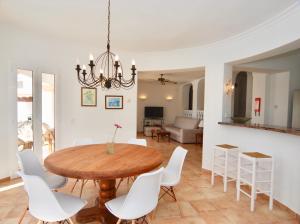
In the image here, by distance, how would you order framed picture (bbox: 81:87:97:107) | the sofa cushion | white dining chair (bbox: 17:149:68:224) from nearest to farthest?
white dining chair (bbox: 17:149:68:224), framed picture (bbox: 81:87:97:107), the sofa cushion

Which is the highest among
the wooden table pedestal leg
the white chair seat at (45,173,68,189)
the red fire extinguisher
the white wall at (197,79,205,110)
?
the white wall at (197,79,205,110)

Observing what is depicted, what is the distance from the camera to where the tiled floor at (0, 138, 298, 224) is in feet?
7.98

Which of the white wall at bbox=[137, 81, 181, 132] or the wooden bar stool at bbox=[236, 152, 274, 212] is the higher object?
the white wall at bbox=[137, 81, 181, 132]

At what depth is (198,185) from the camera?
3.52 m

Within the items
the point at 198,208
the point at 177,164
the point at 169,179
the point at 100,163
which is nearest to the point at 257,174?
the point at 198,208

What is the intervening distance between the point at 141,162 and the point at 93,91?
9.53 ft

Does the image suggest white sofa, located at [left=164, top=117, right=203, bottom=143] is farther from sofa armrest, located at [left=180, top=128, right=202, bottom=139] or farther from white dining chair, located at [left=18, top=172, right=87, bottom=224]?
white dining chair, located at [left=18, top=172, right=87, bottom=224]

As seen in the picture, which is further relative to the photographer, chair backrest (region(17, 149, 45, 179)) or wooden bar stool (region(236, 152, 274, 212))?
wooden bar stool (region(236, 152, 274, 212))

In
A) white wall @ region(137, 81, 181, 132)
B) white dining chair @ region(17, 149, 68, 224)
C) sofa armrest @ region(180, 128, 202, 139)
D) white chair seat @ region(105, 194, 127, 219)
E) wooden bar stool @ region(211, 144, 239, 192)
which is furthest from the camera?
white wall @ region(137, 81, 181, 132)

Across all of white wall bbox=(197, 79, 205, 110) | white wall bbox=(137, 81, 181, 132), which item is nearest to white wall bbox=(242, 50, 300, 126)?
white wall bbox=(197, 79, 205, 110)

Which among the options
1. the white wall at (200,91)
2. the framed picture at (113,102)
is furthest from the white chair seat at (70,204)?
the white wall at (200,91)

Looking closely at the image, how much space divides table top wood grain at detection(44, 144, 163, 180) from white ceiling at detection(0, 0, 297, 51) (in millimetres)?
1907

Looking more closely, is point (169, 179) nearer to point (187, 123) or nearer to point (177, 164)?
point (177, 164)

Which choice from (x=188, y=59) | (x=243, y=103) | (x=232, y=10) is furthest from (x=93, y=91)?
(x=243, y=103)
